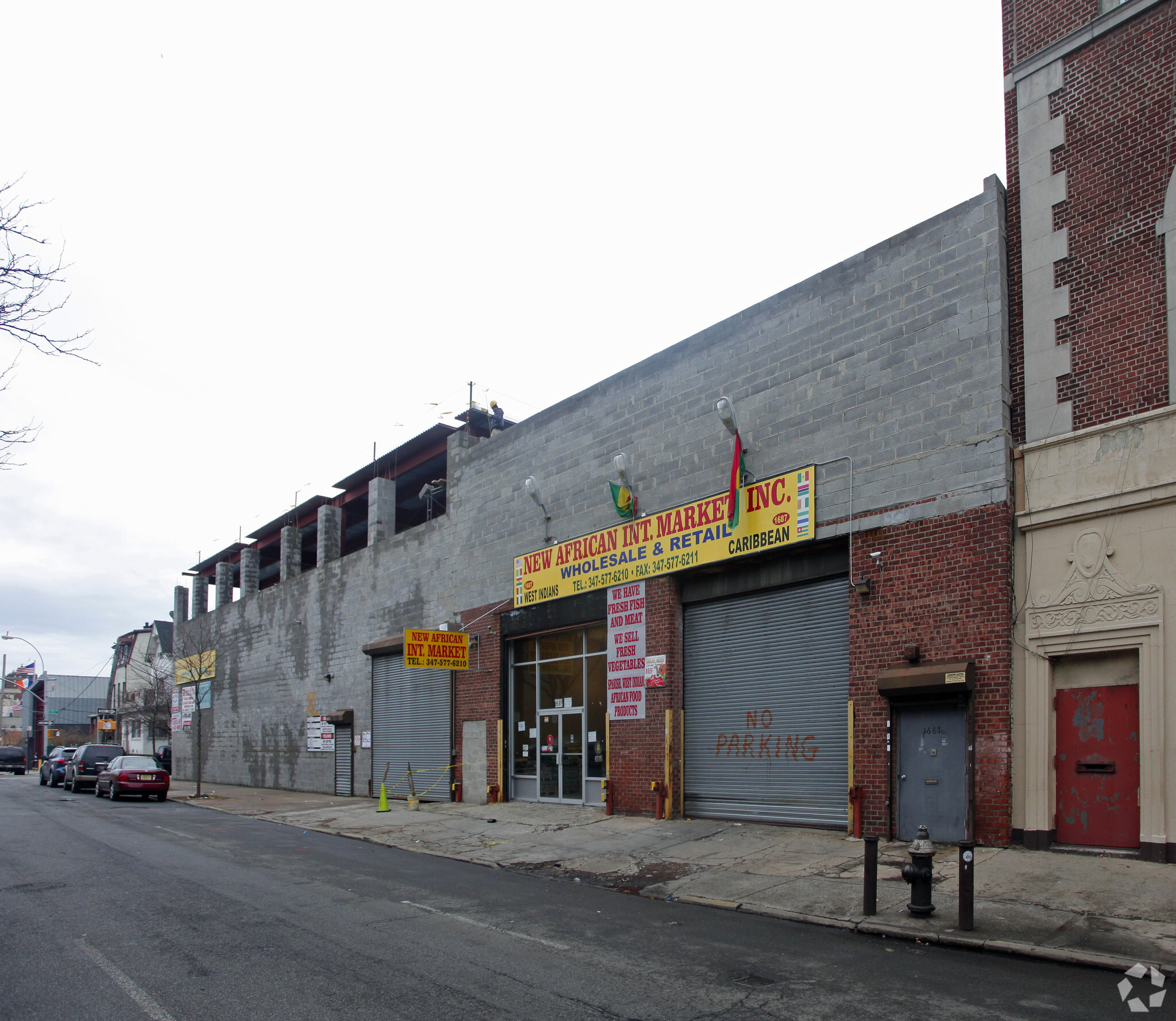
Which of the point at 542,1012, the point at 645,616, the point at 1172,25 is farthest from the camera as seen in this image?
the point at 645,616

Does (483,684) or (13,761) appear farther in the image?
(13,761)

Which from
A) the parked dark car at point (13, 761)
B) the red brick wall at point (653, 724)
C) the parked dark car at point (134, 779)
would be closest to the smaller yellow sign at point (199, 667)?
the parked dark car at point (134, 779)

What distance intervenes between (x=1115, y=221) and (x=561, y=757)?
14.5 meters

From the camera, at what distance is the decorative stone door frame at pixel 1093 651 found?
1127 cm

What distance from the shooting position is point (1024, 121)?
1387 centimetres

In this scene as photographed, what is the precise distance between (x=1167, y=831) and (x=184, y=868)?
1232 cm

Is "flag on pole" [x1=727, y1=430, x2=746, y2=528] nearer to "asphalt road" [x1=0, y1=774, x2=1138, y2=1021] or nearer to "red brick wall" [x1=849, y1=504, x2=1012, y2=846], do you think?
"red brick wall" [x1=849, y1=504, x2=1012, y2=846]

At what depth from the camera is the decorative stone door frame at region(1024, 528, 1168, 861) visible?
11266 mm

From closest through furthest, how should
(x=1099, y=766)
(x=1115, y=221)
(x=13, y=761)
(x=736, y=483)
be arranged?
(x=1099, y=766) < (x=1115, y=221) < (x=736, y=483) < (x=13, y=761)

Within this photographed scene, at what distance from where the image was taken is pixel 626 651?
19.1 m

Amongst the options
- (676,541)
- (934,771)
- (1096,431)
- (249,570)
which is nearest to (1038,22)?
(1096,431)

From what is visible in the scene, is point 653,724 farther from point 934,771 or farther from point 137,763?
point 137,763

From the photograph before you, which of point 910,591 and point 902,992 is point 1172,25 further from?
point 902,992

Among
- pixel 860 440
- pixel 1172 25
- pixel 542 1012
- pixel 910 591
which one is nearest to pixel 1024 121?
pixel 1172 25
